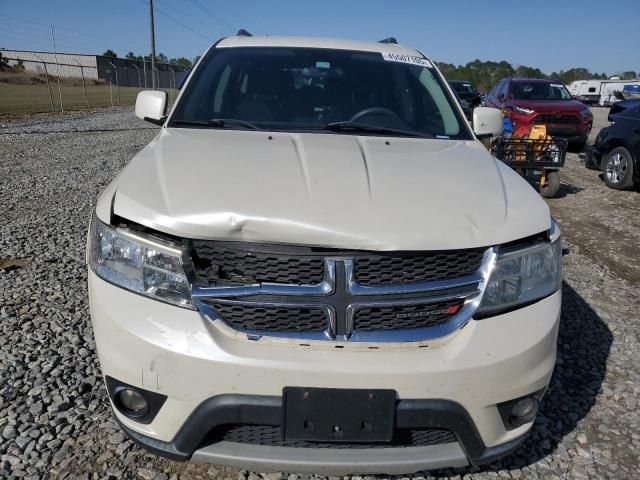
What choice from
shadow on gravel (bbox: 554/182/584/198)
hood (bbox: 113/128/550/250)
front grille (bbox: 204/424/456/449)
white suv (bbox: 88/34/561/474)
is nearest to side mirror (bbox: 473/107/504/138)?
hood (bbox: 113/128/550/250)

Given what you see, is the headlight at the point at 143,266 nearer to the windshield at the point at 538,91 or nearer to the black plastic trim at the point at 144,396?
the black plastic trim at the point at 144,396

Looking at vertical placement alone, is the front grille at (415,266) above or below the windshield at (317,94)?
below

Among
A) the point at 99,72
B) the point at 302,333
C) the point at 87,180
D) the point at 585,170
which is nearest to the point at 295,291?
the point at 302,333

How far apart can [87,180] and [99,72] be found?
4625cm

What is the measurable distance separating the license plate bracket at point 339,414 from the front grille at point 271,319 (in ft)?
0.65

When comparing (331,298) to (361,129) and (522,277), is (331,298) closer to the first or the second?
(522,277)

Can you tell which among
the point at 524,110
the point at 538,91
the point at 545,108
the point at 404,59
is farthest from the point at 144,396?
the point at 538,91

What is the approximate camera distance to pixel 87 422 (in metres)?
2.34

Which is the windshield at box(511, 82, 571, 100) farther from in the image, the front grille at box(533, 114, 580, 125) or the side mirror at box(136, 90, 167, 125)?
the side mirror at box(136, 90, 167, 125)

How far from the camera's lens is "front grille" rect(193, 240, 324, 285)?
1679mm

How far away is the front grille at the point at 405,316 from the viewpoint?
5.59 feet

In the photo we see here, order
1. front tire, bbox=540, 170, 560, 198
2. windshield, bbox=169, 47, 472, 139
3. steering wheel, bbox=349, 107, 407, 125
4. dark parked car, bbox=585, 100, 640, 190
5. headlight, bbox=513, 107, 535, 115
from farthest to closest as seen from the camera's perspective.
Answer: headlight, bbox=513, 107, 535, 115 < dark parked car, bbox=585, 100, 640, 190 < front tire, bbox=540, 170, 560, 198 < steering wheel, bbox=349, 107, 407, 125 < windshield, bbox=169, 47, 472, 139

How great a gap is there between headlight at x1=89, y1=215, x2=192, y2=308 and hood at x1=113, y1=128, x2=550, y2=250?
72 mm

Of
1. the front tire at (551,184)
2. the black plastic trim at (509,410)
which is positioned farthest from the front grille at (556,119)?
the black plastic trim at (509,410)
